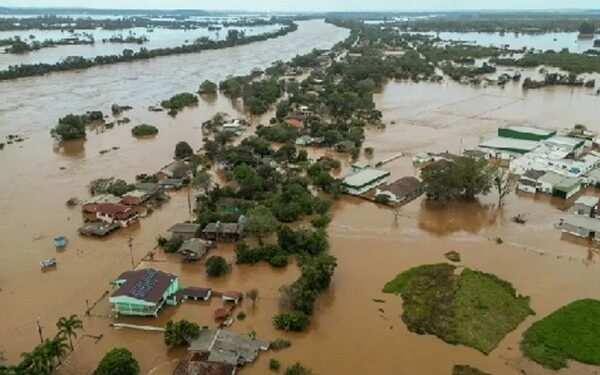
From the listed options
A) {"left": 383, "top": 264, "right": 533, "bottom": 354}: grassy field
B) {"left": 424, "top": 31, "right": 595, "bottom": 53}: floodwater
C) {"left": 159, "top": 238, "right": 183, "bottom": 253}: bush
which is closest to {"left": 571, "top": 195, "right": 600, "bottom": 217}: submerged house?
{"left": 383, "top": 264, "right": 533, "bottom": 354}: grassy field

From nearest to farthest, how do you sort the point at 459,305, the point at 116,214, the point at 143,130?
1. the point at 459,305
2. the point at 116,214
3. the point at 143,130

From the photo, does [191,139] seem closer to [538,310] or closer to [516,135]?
[516,135]

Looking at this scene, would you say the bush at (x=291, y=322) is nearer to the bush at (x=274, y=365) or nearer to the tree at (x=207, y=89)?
the bush at (x=274, y=365)

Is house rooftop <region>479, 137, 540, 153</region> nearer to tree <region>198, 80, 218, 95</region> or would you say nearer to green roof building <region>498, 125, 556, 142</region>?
green roof building <region>498, 125, 556, 142</region>

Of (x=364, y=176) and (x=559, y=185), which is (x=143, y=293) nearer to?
(x=364, y=176)

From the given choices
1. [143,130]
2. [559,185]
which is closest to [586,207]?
[559,185]

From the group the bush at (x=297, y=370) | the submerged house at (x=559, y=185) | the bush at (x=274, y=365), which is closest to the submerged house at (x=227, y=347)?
the bush at (x=274, y=365)

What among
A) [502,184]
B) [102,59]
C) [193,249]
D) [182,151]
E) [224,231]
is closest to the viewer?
[193,249]
